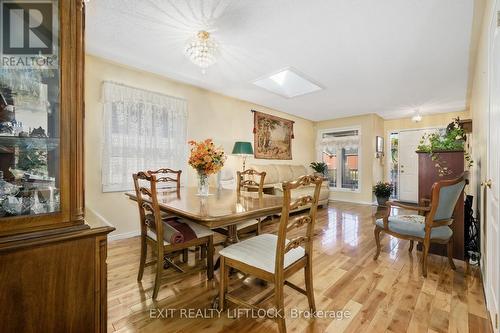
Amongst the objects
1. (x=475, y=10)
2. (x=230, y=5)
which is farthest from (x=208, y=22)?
(x=475, y=10)

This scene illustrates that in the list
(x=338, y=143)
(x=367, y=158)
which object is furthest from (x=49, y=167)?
(x=338, y=143)

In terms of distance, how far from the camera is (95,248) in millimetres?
946

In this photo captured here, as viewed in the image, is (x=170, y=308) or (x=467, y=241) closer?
(x=170, y=308)

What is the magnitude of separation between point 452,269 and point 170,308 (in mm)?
2680

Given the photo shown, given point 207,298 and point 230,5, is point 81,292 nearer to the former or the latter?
point 207,298

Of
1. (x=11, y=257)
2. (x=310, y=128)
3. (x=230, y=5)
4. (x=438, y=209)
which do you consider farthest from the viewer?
(x=310, y=128)

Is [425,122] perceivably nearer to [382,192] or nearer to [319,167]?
[382,192]

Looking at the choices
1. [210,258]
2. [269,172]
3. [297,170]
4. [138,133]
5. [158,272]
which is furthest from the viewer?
[297,170]

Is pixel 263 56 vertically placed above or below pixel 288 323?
above

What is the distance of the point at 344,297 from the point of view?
178cm

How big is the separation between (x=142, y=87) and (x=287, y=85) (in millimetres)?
2526

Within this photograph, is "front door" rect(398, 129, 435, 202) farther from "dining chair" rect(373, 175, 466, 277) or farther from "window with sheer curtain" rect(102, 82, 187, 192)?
"window with sheer curtain" rect(102, 82, 187, 192)

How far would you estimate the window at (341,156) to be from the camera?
244 inches

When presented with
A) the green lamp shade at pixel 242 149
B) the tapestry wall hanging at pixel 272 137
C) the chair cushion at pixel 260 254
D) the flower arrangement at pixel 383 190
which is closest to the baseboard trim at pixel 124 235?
the green lamp shade at pixel 242 149
